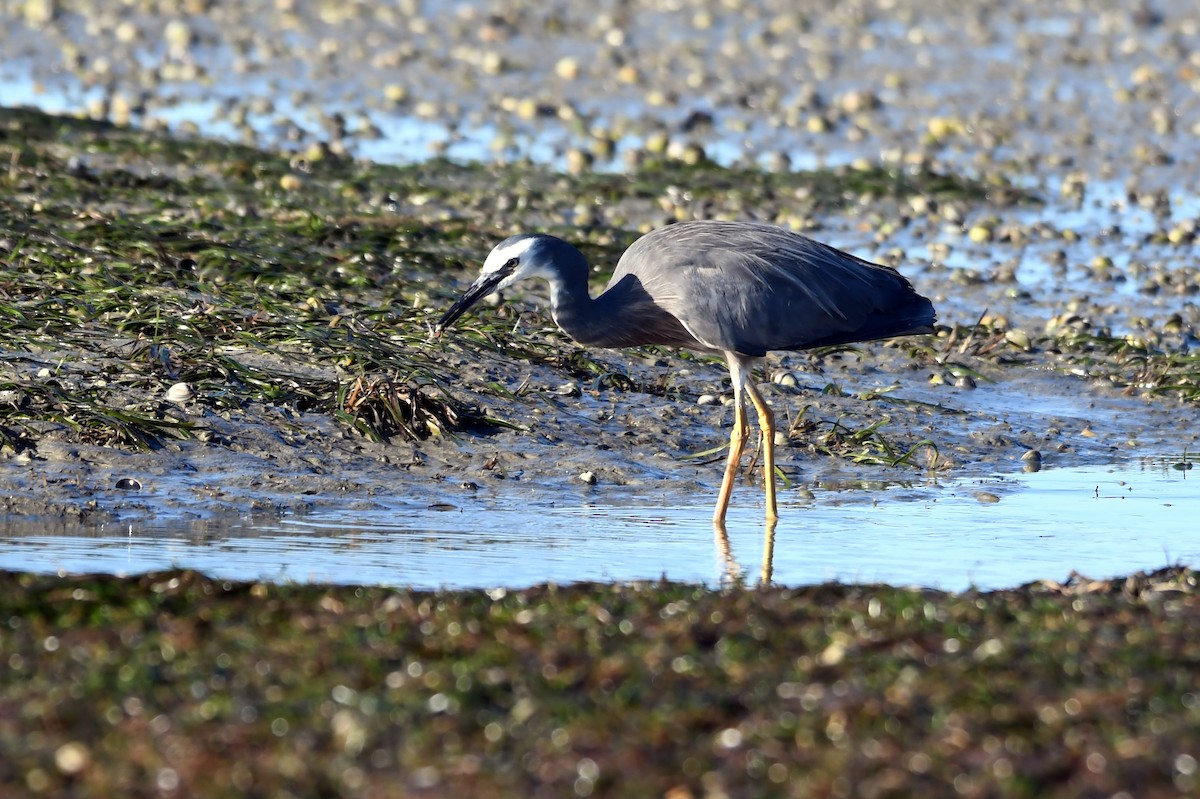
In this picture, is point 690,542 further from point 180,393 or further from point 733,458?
point 180,393

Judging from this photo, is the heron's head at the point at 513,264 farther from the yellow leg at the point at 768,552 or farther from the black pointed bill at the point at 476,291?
the yellow leg at the point at 768,552

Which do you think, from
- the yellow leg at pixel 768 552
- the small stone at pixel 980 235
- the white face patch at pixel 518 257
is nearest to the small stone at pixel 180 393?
the white face patch at pixel 518 257

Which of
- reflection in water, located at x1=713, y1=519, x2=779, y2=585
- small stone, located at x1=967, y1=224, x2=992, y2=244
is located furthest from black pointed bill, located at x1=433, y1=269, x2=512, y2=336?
small stone, located at x1=967, y1=224, x2=992, y2=244

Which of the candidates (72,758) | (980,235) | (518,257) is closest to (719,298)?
(518,257)

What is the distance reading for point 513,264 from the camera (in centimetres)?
877

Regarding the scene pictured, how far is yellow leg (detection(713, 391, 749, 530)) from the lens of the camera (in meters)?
8.34

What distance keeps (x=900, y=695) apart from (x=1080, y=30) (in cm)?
2132

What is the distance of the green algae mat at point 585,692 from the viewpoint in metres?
4.52

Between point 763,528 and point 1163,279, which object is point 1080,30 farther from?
point 763,528

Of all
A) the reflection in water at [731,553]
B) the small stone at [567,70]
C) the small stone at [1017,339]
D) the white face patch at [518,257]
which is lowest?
the reflection in water at [731,553]

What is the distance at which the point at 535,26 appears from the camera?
24.4 meters

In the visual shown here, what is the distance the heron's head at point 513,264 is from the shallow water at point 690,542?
0.95 metres

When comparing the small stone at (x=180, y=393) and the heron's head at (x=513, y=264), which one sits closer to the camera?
the heron's head at (x=513, y=264)

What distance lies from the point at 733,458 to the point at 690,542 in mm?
935
